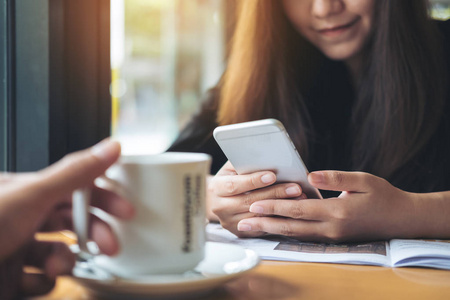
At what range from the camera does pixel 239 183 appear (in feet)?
2.46

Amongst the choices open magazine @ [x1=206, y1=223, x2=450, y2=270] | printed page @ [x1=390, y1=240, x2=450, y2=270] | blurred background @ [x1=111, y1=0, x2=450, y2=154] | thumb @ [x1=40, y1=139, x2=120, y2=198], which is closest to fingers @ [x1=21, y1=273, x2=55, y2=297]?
thumb @ [x1=40, y1=139, x2=120, y2=198]

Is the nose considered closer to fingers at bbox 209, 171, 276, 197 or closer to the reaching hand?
fingers at bbox 209, 171, 276, 197

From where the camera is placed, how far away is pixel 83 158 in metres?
0.41

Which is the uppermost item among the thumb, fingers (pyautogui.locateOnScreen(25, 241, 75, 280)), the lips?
the lips

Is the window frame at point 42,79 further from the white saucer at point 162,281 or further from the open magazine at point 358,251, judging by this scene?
the white saucer at point 162,281

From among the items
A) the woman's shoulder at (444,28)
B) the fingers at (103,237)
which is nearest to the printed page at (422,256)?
the fingers at (103,237)

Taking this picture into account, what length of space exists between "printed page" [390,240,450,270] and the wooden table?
1 cm

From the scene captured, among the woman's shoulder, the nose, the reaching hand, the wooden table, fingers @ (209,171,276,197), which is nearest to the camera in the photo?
the reaching hand

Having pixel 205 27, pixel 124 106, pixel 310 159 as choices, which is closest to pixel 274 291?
pixel 310 159

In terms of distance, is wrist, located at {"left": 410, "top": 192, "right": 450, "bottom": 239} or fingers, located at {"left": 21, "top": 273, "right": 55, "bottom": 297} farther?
wrist, located at {"left": 410, "top": 192, "right": 450, "bottom": 239}

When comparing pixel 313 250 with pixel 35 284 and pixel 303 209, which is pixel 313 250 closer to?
pixel 303 209

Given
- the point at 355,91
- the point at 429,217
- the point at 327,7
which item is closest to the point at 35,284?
the point at 429,217

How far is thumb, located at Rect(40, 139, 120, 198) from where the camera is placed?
15.3 inches

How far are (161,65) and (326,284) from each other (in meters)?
5.19
